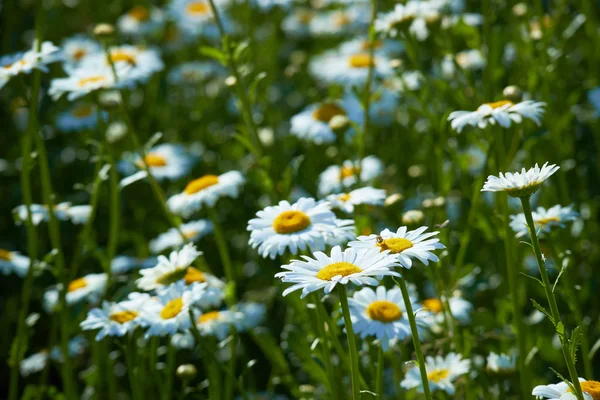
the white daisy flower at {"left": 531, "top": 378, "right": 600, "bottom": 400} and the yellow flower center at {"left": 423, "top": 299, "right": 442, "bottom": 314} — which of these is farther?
the yellow flower center at {"left": 423, "top": 299, "right": 442, "bottom": 314}

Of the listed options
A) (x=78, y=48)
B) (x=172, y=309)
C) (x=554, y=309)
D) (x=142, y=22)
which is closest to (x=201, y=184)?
(x=172, y=309)

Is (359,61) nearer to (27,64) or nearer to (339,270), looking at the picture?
(27,64)

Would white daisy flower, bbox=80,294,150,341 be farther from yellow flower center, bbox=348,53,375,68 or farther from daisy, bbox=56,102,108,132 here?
daisy, bbox=56,102,108,132

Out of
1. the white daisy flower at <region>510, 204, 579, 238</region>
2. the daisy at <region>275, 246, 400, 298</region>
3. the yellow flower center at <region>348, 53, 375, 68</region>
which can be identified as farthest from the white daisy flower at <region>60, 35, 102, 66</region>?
the daisy at <region>275, 246, 400, 298</region>

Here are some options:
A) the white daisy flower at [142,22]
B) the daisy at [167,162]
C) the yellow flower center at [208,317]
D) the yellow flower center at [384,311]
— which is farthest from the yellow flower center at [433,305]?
the white daisy flower at [142,22]

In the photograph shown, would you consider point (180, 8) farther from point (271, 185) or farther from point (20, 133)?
point (271, 185)

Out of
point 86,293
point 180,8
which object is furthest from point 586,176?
point 180,8

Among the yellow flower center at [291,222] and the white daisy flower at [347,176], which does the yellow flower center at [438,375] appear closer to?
the yellow flower center at [291,222]
